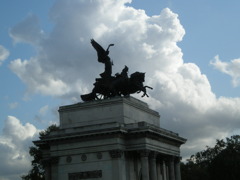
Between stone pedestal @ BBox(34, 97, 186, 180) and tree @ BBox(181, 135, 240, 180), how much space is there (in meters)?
27.2

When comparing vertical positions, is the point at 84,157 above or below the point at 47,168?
above

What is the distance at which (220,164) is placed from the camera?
75.1 m

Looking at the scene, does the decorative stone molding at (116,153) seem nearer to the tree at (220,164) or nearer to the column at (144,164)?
the column at (144,164)

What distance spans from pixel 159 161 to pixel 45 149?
11540 mm

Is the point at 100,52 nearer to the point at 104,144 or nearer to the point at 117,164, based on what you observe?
the point at 104,144

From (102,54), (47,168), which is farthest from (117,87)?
(47,168)

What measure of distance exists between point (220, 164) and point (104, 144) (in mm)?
35093

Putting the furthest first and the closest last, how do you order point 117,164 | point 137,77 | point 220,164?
point 220,164
point 137,77
point 117,164

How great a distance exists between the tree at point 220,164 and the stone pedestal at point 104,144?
27.2 m

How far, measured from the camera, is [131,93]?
5009 cm

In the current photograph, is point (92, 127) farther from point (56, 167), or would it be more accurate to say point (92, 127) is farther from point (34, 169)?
point (34, 169)

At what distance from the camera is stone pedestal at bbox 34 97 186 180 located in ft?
146

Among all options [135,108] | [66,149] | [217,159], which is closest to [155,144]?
[135,108]

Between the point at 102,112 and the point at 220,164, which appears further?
the point at 220,164
